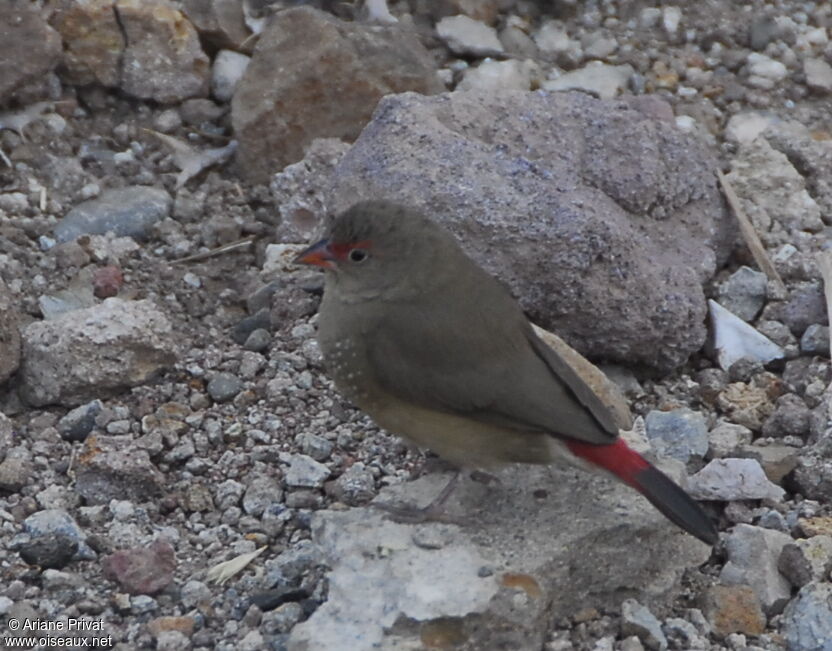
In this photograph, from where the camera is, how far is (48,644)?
173 inches

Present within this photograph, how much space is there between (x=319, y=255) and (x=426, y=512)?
959 millimetres

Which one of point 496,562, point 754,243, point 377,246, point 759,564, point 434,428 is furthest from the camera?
point 754,243

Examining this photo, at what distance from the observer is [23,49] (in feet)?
22.1

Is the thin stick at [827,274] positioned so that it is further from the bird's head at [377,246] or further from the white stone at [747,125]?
the bird's head at [377,246]

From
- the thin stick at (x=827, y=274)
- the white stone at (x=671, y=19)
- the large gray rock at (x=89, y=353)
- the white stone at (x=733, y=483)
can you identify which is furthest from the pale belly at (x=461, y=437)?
the white stone at (x=671, y=19)

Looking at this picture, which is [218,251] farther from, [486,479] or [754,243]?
[754,243]

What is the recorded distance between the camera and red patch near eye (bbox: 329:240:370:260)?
5125mm

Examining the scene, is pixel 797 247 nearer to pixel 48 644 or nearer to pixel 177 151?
pixel 177 151

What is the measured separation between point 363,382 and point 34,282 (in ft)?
5.95

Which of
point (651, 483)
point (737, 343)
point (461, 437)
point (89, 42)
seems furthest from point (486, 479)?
point (89, 42)

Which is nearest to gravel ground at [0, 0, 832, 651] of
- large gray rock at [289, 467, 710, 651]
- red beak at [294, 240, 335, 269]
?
large gray rock at [289, 467, 710, 651]

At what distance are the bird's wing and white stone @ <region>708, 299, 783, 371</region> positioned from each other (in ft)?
3.81

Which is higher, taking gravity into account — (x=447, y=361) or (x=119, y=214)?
(x=447, y=361)

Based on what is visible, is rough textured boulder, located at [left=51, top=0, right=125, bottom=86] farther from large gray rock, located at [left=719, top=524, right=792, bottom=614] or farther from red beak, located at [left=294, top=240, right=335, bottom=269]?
large gray rock, located at [left=719, top=524, right=792, bottom=614]
